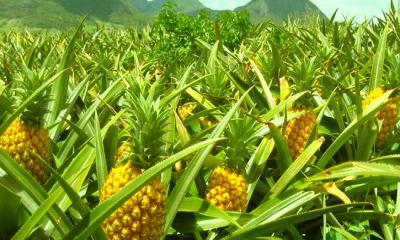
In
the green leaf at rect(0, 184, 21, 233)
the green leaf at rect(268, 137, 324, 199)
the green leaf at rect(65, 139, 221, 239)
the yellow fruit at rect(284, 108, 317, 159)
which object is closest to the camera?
the green leaf at rect(65, 139, 221, 239)

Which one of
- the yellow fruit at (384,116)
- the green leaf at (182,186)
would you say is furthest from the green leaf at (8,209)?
the yellow fruit at (384,116)

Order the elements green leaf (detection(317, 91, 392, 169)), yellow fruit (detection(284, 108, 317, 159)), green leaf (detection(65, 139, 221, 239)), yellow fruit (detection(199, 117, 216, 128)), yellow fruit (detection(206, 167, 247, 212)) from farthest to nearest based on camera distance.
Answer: yellow fruit (detection(199, 117, 216, 128)) < yellow fruit (detection(284, 108, 317, 159)) < green leaf (detection(317, 91, 392, 169)) < yellow fruit (detection(206, 167, 247, 212)) < green leaf (detection(65, 139, 221, 239))

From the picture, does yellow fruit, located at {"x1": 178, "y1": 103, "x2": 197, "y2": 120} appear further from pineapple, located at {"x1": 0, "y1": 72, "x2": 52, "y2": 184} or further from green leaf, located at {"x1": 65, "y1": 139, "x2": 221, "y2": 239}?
green leaf, located at {"x1": 65, "y1": 139, "x2": 221, "y2": 239}

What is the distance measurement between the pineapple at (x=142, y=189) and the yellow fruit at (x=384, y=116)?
141 centimetres

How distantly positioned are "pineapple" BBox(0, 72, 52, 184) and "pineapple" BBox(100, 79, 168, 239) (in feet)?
1.52

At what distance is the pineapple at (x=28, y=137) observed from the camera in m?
1.79

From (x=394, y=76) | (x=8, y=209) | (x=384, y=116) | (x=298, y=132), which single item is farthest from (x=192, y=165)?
(x=394, y=76)

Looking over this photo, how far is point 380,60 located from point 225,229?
1.50m

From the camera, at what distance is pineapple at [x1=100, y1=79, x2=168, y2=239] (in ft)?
4.75

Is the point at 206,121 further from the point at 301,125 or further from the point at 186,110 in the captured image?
the point at 301,125

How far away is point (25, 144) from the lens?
1793mm

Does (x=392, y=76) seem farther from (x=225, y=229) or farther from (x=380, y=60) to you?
(x=225, y=229)

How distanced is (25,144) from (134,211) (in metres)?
0.61

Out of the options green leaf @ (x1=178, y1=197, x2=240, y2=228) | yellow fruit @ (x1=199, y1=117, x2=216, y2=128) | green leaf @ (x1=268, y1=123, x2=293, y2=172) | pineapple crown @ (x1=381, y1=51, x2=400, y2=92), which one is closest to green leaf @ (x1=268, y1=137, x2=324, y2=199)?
green leaf @ (x1=268, y1=123, x2=293, y2=172)
